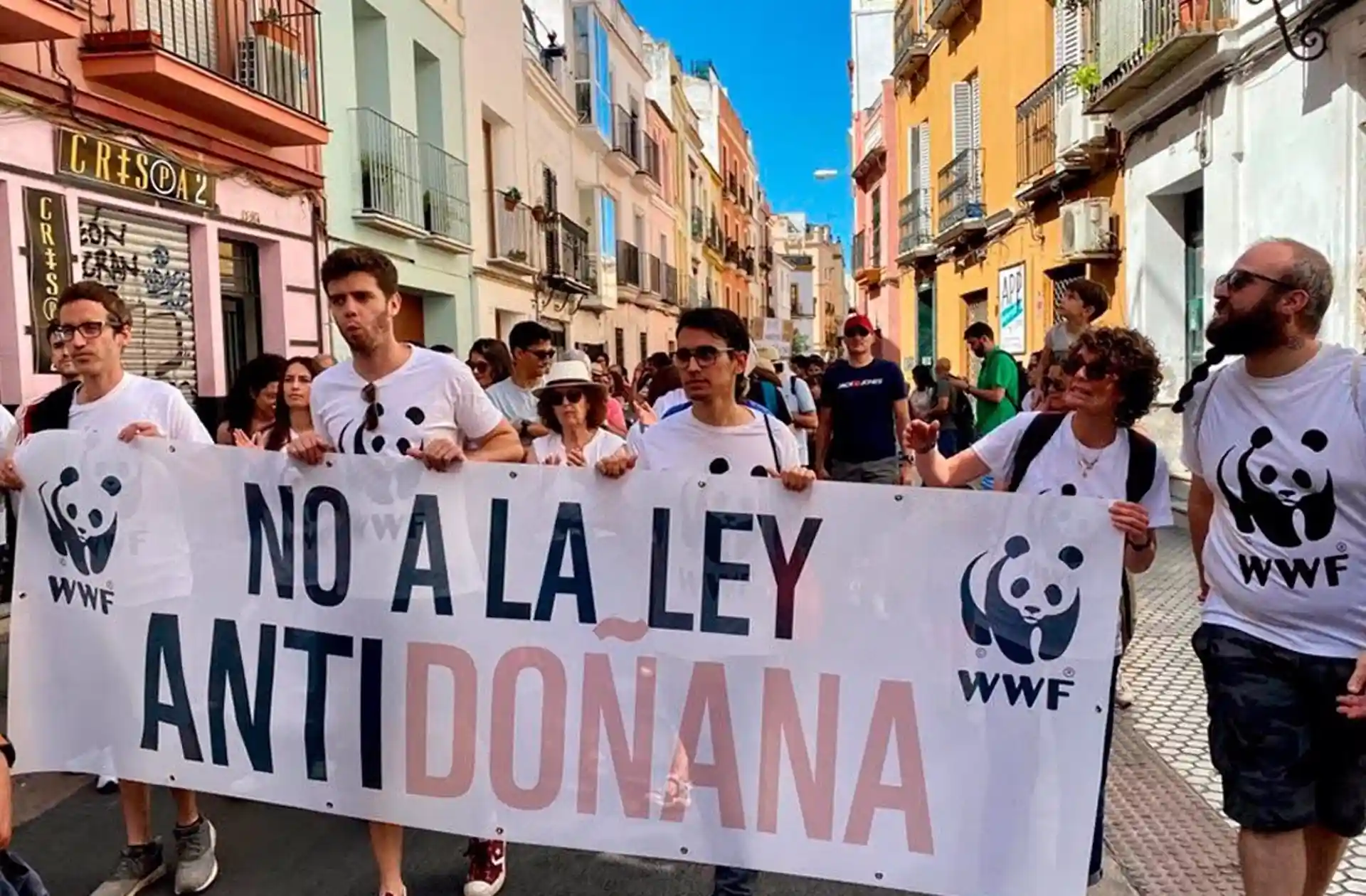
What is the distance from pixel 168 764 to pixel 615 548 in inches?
60.2

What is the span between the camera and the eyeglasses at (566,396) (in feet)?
14.2

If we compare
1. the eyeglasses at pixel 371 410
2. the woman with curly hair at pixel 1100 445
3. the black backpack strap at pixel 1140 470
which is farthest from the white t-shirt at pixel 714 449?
the black backpack strap at pixel 1140 470

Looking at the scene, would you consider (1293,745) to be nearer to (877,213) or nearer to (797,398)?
(797,398)

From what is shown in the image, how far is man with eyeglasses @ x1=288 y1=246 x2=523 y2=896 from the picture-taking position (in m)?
3.19

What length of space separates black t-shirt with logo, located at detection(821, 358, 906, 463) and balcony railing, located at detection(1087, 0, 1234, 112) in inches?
221

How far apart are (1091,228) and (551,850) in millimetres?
12051

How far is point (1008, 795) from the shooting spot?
2809mm

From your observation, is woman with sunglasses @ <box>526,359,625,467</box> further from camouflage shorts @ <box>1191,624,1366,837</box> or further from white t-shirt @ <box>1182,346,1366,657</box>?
camouflage shorts @ <box>1191,624,1366,837</box>

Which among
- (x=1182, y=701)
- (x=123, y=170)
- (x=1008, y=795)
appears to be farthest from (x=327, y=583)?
(x=123, y=170)

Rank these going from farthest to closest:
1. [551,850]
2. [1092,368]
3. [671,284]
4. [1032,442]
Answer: [671,284] < [551,850] < [1032,442] < [1092,368]

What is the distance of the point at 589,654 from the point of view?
3.06 metres

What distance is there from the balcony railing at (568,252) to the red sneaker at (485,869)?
17453mm

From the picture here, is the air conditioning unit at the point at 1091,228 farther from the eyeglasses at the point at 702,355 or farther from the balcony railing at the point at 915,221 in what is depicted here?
the eyeglasses at the point at 702,355

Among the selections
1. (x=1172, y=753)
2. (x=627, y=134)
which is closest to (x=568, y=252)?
(x=627, y=134)
